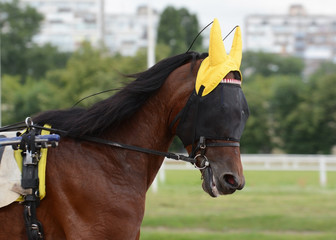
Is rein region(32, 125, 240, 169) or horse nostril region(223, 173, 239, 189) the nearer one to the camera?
horse nostril region(223, 173, 239, 189)

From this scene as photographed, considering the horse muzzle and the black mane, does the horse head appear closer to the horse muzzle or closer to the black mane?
the horse muzzle

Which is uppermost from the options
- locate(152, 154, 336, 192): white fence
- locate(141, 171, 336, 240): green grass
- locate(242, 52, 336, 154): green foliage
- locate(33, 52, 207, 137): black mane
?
locate(33, 52, 207, 137): black mane

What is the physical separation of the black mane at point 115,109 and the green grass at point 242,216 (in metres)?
5.72

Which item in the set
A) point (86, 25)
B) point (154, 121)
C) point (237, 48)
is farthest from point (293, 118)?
point (86, 25)

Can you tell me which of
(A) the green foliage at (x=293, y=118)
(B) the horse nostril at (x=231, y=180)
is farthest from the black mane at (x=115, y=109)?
(A) the green foliage at (x=293, y=118)

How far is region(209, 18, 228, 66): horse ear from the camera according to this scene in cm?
404

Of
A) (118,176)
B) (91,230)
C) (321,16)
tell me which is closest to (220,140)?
(118,176)

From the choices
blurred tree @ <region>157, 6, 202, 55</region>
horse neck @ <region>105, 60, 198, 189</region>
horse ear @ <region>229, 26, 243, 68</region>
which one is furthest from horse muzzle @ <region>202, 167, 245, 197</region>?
blurred tree @ <region>157, 6, 202, 55</region>

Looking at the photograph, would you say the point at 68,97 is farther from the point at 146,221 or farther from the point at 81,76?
the point at 146,221

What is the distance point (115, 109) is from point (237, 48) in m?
0.99

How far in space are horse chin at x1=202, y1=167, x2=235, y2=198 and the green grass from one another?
18.9 ft

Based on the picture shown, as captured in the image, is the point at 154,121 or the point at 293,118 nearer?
the point at 154,121

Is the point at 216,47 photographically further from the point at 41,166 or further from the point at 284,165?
the point at 284,165

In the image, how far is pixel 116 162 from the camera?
13.7ft
